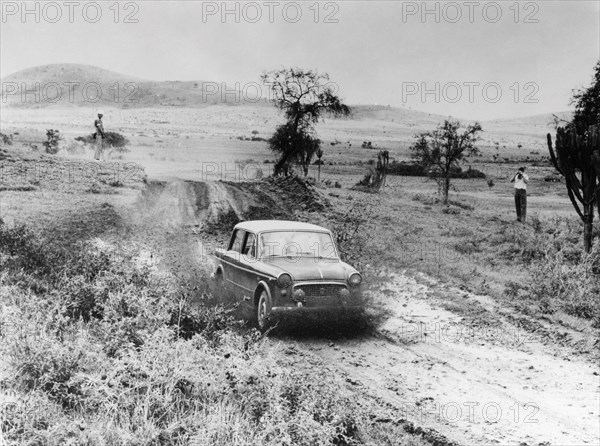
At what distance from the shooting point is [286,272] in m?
9.30

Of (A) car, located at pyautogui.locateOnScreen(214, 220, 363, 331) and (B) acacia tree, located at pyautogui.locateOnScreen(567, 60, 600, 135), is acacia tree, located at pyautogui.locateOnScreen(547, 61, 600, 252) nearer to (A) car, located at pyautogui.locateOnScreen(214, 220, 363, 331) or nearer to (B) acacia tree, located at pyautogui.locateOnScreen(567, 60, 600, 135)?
(A) car, located at pyautogui.locateOnScreen(214, 220, 363, 331)

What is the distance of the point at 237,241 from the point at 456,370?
4.49 m

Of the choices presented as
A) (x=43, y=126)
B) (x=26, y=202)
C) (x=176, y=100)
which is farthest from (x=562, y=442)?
(x=176, y=100)

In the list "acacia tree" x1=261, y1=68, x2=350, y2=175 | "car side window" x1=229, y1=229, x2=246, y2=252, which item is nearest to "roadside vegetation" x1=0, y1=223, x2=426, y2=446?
"car side window" x1=229, y1=229, x2=246, y2=252

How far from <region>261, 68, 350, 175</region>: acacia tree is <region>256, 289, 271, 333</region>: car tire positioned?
12.6 meters

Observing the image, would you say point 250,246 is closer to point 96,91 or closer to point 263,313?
point 263,313

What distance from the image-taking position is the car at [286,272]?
9.23m

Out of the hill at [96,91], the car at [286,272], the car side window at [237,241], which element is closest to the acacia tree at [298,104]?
the car side window at [237,241]

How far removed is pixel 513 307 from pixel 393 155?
125 feet

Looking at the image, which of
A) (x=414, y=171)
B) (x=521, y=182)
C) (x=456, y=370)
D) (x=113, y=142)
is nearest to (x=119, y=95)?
(x=113, y=142)

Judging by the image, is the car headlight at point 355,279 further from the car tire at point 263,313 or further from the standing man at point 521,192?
the standing man at point 521,192

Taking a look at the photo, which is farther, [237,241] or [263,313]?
[237,241]

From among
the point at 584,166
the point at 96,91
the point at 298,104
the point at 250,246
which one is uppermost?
the point at 96,91

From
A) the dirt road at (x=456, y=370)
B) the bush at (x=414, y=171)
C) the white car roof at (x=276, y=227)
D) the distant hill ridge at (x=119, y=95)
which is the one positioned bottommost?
the dirt road at (x=456, y=370)
